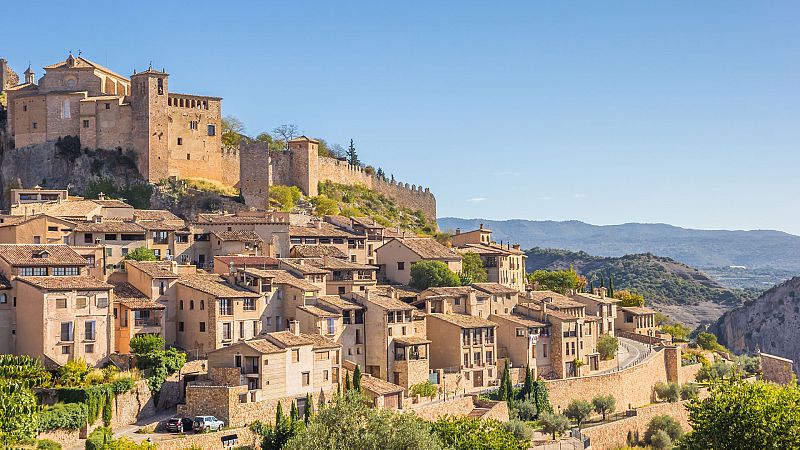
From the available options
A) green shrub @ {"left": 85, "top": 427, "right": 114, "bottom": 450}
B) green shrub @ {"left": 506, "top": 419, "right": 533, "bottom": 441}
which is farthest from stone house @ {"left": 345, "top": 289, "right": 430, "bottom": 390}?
green shrub @ {"left": 85, "top": 427, "right": 114, "bottom": 450}

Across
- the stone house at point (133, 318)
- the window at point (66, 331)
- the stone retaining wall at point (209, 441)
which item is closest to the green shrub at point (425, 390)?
the stone retaining wall at point (209, 441)

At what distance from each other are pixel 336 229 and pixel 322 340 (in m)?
25.0

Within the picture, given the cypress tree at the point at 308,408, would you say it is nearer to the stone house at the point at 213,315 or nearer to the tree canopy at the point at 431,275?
the stone house at the point at 213,315

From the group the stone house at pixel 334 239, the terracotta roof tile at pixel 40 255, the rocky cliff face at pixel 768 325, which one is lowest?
the rocky cliff face at pixel 768 325

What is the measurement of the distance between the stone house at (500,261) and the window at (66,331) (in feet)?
122

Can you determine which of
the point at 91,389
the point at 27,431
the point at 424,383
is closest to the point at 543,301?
the point at 424,383

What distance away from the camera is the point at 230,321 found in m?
52.1

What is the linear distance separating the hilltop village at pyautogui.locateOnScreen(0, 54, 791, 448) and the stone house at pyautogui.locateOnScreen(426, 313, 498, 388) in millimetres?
99

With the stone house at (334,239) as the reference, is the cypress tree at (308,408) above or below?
below

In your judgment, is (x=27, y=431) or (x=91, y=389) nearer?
(x=27, y=431)

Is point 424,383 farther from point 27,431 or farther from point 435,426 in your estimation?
point 27,431

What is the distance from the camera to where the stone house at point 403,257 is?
70.4 meters

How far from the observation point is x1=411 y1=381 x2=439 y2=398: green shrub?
54.4m

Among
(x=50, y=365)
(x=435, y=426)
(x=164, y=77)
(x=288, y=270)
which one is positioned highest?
(x=164, y=77)
